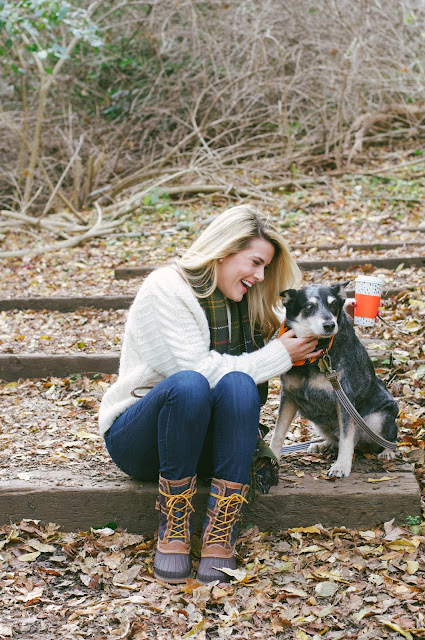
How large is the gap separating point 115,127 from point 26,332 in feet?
21.0

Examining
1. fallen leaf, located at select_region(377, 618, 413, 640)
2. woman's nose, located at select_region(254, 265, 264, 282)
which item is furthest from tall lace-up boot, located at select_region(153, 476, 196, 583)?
A: woman's nose, located at select_region(254, 265, 264, 282)

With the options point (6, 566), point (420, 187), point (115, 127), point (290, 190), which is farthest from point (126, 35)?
point (6, 566)

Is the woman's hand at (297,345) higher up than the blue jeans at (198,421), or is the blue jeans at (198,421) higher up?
the woman's hand at (297,345)

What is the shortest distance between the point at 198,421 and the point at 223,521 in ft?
1.34

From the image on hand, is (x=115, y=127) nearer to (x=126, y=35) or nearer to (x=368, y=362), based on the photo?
(x=126, y=35)

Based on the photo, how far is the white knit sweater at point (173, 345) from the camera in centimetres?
263

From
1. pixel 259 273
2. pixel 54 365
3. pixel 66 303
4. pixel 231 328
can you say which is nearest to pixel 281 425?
pixel 231 328

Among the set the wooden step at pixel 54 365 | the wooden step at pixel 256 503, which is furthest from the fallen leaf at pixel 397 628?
the wooden step at pixel 54 365

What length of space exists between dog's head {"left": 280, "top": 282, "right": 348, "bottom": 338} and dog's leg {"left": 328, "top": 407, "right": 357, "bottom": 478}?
0.42 metres

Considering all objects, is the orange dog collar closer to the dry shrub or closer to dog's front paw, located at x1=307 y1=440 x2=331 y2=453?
dog's front paw, located at x1=307 y1=440 x2=331 y2=453

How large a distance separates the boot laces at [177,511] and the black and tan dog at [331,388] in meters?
0.69

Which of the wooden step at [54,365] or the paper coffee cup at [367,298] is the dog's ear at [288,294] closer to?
the paper coffee cup at [367,298]

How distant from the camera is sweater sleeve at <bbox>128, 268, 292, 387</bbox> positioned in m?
2.63

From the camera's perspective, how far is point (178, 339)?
2.63 m
